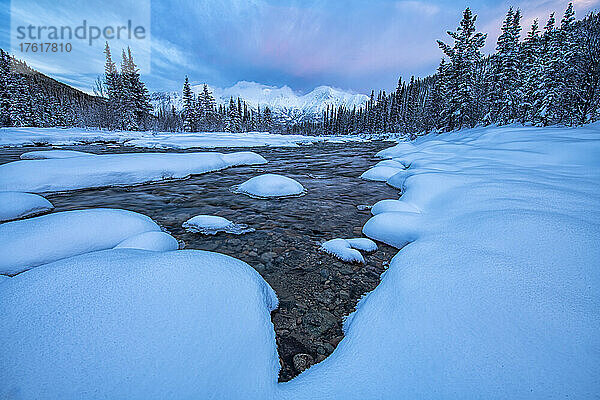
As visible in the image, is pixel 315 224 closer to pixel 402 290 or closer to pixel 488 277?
pixel 402 290

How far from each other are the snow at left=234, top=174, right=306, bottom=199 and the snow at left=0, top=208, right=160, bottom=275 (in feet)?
9.71

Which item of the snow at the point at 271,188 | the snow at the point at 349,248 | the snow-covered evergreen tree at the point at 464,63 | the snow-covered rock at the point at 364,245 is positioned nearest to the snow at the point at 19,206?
the snow at the point at 271,188

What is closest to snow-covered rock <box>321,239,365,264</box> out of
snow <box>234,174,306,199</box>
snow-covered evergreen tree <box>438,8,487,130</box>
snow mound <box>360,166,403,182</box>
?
snow <box>234,174,306,199</box>

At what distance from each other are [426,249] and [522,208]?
1490 millimetres

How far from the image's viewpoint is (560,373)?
1.13 meters

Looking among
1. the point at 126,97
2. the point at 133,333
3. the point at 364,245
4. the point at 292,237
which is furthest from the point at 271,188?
the point at 126,97

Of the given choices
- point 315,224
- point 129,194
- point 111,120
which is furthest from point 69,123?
point 315,224

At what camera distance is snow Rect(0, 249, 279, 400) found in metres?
1.12

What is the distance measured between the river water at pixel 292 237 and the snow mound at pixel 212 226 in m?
0.14

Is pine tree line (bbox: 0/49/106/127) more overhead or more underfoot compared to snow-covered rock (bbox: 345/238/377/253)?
more overhead

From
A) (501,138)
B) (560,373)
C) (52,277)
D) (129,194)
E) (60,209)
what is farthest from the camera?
(501,138)

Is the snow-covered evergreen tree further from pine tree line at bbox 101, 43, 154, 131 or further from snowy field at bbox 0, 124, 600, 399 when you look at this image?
pine tree line at bbox 101, 43, 154, 131

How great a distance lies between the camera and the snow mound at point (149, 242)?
2.72m

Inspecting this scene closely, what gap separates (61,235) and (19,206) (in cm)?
266
